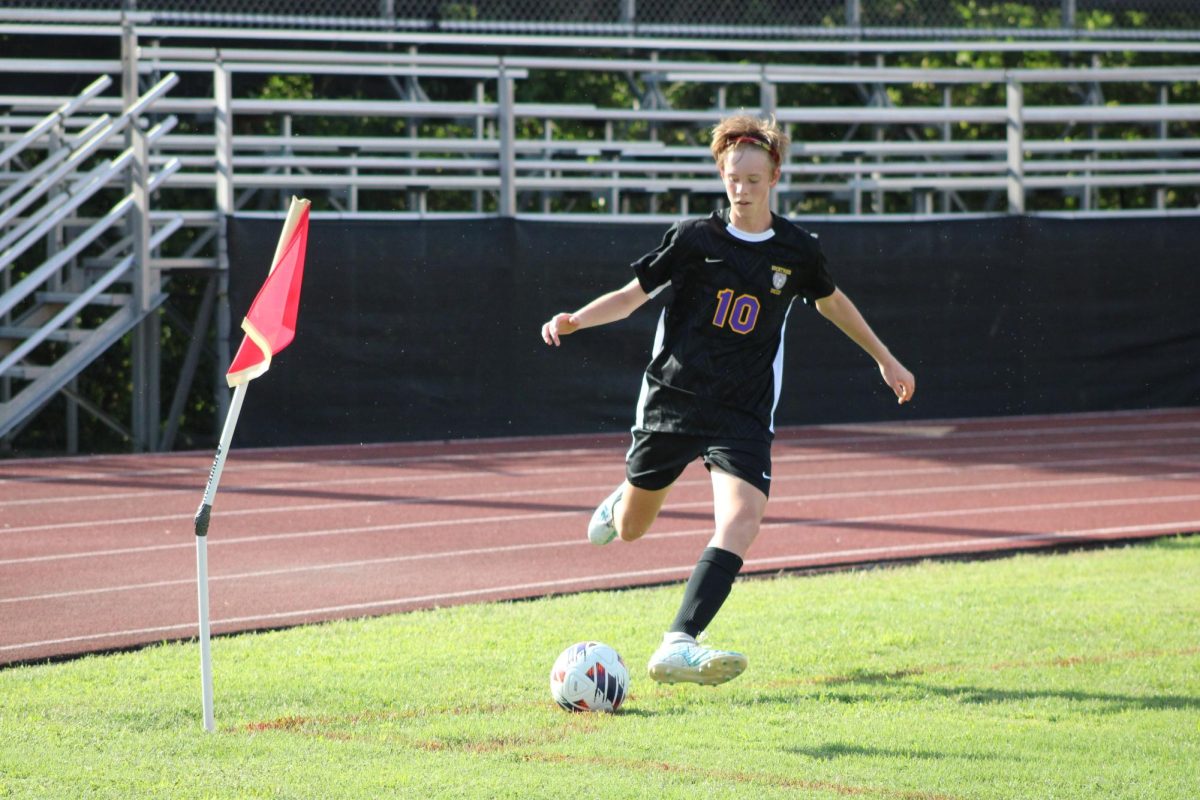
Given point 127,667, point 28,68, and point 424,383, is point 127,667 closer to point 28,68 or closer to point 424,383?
point 424,383

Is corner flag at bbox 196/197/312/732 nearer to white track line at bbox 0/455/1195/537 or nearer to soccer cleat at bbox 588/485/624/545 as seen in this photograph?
soccer cleat at bbox 588/485/624/545

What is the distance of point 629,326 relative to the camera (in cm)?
1606

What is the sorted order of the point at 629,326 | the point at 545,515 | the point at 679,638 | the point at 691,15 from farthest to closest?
1. the point at 691,15
2. the point at 629,326
3. the point at 545,515
4. the point at 679,638

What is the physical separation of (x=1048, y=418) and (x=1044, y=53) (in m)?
7.13

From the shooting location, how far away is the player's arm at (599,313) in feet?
19.0

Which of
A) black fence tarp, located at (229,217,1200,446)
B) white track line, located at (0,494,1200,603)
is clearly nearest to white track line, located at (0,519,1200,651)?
white track line, located at (0,494,1200,603)

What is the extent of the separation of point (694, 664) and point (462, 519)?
594 centimetres

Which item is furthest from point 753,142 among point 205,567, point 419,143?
Answer: point 419,143

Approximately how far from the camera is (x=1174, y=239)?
1770cm

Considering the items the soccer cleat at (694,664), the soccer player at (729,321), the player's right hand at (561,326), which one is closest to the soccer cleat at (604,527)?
the soccer player at (729,321)

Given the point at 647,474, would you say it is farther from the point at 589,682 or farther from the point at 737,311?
the point at 589,682

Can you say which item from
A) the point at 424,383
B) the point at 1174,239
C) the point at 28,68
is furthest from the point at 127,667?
the point at 1174,239

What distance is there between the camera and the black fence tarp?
1495 centimetres

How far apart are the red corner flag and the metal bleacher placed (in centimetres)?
831
